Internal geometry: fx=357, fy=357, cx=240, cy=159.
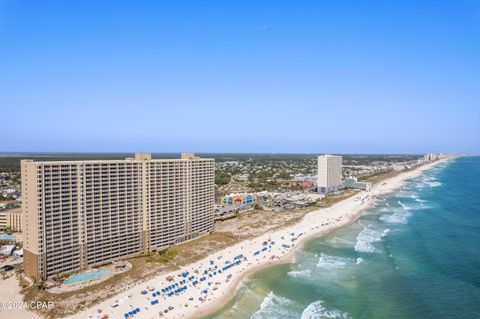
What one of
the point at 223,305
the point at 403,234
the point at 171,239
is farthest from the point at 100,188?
the point at 403,234

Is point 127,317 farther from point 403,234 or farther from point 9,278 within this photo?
point 403,234

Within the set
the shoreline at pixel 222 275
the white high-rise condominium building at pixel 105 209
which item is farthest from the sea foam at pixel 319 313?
the white high-rise condominium building at pixel 105 209

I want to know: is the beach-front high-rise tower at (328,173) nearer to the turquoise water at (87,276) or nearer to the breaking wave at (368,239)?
the breaking wave at (368,239)

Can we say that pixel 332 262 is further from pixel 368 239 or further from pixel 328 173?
pixel 328 173

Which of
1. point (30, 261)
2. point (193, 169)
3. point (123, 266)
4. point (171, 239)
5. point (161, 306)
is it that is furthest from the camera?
point (193, 169)

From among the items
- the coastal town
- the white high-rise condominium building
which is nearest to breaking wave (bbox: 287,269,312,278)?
the coastal town

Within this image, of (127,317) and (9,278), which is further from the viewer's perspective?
(9,278)

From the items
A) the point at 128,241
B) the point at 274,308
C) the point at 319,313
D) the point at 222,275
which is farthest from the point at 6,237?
the point at 319,313
